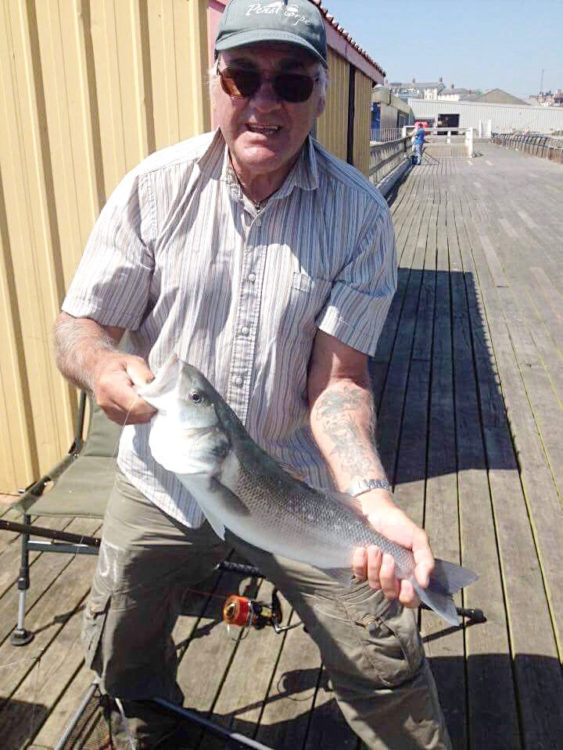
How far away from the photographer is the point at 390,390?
7395mm

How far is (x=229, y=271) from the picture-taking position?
2.55 m

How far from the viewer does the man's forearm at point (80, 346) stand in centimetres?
→ 235

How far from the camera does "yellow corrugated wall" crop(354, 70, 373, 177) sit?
10117 millimetres

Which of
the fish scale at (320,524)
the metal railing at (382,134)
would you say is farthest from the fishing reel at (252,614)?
the metal railing at (382,134)

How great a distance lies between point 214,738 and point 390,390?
4669mm

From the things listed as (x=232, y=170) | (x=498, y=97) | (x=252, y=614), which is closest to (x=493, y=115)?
(x=498, y=97)

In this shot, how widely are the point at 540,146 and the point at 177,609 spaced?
46.1 m

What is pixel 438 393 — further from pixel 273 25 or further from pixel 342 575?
pixel 273 25

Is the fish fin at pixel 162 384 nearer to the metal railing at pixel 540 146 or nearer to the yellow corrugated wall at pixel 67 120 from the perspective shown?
the yellow corrugated wall at pixel 67 120

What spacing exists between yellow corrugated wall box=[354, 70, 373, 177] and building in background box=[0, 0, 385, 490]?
578 centimetres

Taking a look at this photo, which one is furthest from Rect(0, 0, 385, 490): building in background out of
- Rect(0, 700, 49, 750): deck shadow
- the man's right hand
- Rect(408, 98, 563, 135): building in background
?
Rect(408, 98, 563, 135): building in background

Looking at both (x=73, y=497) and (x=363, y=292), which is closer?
(x=363, y=292)

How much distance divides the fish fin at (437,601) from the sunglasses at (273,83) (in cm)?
169

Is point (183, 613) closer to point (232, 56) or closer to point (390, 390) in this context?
point (232, 56)
